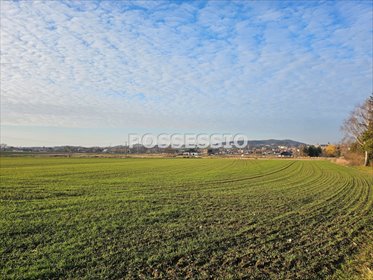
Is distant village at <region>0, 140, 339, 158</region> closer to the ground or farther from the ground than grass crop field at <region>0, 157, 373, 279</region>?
farther from the ground

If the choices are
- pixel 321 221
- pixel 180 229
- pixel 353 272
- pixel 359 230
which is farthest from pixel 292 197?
pixel 353 272

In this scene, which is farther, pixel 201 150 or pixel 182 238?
pixel 201 150

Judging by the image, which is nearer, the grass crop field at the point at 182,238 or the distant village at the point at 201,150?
the grass crop field at the point at 182,238

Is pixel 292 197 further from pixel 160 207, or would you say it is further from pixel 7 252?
pixel 7 252

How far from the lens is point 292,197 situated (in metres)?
18.6

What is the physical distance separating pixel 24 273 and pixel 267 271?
5229 millimetres

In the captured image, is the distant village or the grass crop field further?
the distant village

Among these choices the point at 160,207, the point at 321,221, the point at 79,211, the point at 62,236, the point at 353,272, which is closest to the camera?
the point at 353,272

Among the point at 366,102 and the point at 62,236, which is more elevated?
the point at 366,102

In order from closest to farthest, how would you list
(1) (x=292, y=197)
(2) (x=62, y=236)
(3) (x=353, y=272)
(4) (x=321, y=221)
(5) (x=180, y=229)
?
(3) (x=353, y=272) < (2) (x=62, y=236) < (5) (x=180, y=229) < (4) (x=321, y=221) < (1) (x=292, y=197)

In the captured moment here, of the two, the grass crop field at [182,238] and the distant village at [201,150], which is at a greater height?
the distant village at [201,150]

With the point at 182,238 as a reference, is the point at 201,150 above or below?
above

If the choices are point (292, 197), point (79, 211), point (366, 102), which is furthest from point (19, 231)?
point (366, 102)

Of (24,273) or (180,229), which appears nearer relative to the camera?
(24,273)
